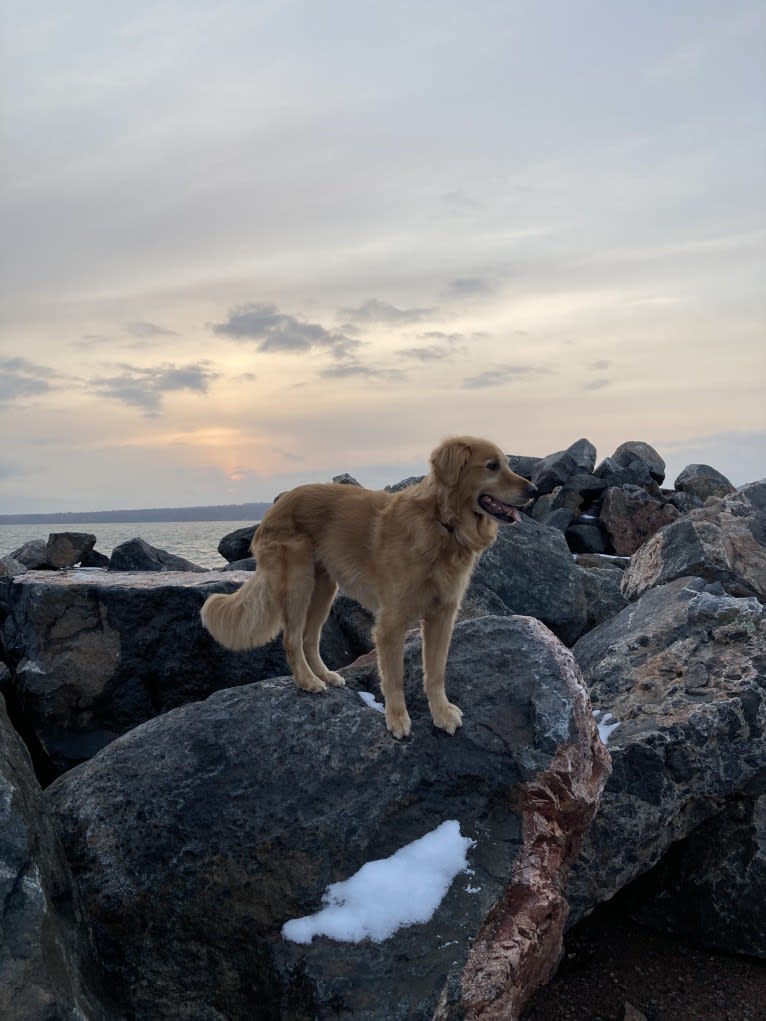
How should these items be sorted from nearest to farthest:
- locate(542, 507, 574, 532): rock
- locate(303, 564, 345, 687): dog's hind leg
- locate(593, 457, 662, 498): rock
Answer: locate(303, 564, 345, 687): dog's hind leg
locate(542, 507, 574, 532): rock
locate(593, 457, 662, 498): rock

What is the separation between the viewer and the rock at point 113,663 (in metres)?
7.82

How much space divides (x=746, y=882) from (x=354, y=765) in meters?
3.52

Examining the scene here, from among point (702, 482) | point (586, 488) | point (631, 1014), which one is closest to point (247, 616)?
point (631, 1014)

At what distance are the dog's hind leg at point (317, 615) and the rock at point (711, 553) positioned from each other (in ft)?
16.0

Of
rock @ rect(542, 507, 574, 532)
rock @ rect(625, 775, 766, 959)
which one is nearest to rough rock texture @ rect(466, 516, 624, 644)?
rock @ rect(625, 775, 766, 959)

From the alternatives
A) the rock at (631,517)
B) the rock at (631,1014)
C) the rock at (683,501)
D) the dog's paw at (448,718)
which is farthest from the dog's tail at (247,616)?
the rock at (683,501)

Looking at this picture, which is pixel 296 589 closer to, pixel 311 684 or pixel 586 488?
pixel 311 684

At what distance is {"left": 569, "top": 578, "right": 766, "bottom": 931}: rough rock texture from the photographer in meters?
5.94

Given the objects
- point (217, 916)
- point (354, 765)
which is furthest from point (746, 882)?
point (217, 916)

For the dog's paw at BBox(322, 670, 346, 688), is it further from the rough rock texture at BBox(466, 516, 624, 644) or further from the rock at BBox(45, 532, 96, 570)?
the rock at BBox(45, 532, 96, 570)

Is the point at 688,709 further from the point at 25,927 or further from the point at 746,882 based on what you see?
the point at 25,927

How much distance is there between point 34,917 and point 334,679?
8.81ft

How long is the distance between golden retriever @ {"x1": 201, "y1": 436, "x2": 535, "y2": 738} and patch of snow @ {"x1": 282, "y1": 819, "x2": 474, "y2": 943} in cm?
78

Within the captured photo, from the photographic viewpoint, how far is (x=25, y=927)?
3613 millimetres
